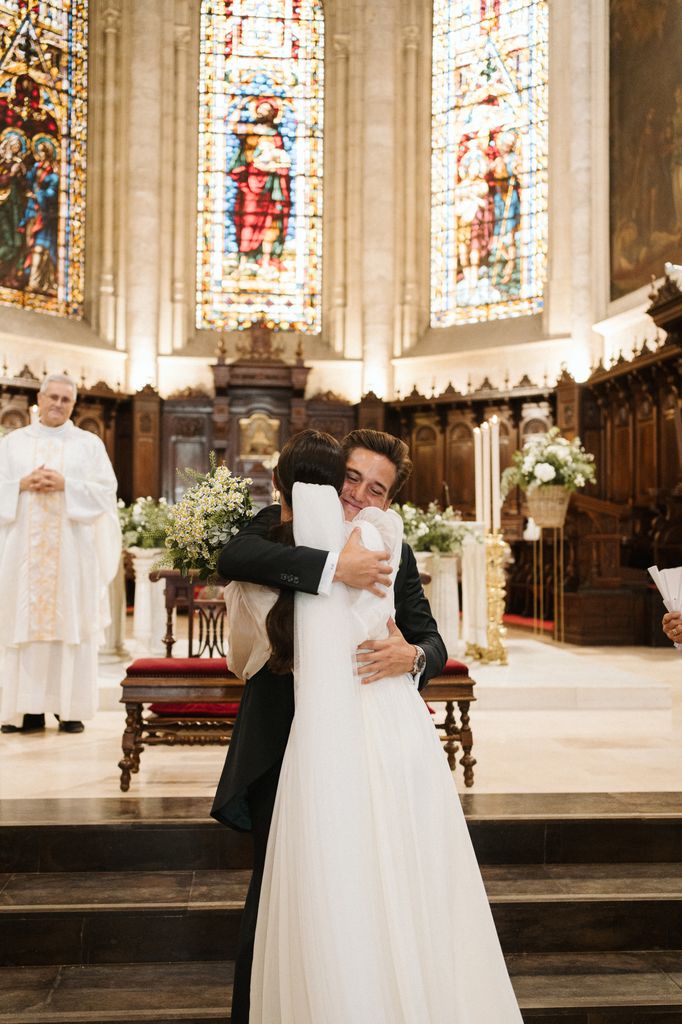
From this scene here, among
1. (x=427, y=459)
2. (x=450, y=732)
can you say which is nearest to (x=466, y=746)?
(x=450, y=732)

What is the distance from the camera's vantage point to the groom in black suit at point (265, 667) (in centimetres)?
219

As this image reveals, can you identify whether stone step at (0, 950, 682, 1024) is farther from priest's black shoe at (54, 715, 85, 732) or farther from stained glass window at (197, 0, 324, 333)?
stained glass window at (197, 0, 324, 333)

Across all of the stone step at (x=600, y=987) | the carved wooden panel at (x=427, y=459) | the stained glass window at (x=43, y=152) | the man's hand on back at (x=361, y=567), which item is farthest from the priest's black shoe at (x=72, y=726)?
the stained glass window at (x=43, y=152)

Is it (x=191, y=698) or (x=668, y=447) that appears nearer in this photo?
(x=191, y=698)

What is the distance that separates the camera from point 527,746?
18.6ft

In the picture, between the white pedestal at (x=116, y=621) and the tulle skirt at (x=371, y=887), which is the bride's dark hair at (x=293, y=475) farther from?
the white pedestal at (x=116, y=621)

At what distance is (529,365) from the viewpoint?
14719 mm

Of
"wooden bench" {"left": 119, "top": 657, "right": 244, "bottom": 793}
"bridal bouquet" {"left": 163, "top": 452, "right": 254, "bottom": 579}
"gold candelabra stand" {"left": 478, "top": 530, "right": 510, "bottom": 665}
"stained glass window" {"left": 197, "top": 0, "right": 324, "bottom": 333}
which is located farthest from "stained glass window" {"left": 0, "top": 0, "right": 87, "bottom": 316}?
"wooden bench" {"left": 119, "top": 657, "right": 244, "bottom": 793}

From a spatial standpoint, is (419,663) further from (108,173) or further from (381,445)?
(108,173)

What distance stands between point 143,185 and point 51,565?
1092 centimetres

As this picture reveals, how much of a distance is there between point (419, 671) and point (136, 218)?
1414 cm

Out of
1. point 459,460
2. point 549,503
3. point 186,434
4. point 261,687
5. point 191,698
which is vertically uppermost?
point 186,434

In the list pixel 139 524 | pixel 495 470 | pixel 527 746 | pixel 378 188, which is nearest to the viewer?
pixel 527 746

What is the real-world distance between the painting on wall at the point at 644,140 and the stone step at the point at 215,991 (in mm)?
10183
